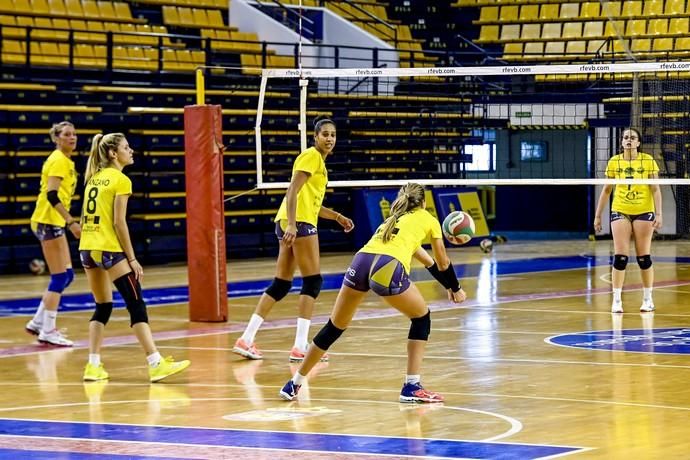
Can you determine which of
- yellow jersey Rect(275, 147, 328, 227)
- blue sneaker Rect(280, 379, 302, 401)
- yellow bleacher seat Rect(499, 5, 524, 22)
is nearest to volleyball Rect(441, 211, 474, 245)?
yellow jersey Rect(275, 147, 328, 227)

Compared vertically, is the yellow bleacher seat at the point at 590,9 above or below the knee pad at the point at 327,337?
above

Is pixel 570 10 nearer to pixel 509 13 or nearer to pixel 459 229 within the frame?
pixel 509 13

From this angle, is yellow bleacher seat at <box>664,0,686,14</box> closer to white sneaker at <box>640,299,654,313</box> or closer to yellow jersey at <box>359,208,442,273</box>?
white sneaker at <box>640,299,654,313</box>

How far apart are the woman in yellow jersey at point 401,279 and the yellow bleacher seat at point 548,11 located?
65.1 feet

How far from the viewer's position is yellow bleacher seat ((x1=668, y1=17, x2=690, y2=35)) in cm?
2509

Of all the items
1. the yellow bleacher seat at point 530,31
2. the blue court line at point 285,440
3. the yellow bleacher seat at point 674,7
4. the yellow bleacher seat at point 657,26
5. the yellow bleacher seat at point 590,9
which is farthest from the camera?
the yellow bleacher seat at point 530,31

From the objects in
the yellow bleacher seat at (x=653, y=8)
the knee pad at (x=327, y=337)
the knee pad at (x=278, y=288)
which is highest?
the yellow bleacher seat at (x=653, y=8)

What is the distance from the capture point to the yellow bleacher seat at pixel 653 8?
25.8m

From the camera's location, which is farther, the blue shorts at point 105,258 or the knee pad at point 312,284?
the knee pad at point 312,284

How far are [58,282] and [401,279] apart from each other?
451 centimetres

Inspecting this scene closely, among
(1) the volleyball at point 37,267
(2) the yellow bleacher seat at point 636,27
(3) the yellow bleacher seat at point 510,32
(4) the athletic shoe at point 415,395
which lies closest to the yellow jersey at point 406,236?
(4) the athletic shoe at point 415,395

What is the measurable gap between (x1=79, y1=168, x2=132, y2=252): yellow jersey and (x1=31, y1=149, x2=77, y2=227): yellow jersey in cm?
223

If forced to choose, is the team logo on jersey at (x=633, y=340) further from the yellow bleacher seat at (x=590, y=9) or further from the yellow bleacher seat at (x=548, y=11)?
the yellow bleacher seat at (x=548, y=11)

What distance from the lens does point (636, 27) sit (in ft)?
84.1
